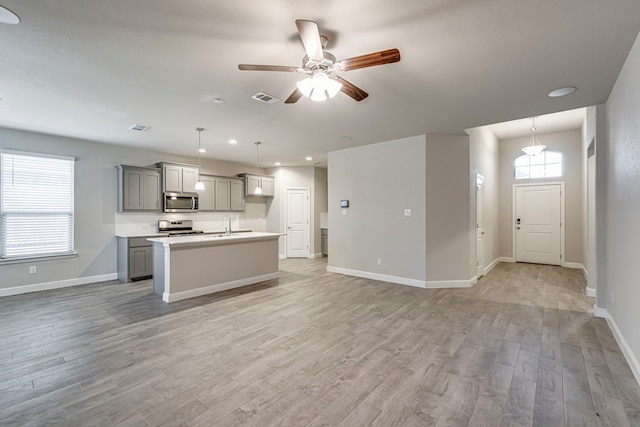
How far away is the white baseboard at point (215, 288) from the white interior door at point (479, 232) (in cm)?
388

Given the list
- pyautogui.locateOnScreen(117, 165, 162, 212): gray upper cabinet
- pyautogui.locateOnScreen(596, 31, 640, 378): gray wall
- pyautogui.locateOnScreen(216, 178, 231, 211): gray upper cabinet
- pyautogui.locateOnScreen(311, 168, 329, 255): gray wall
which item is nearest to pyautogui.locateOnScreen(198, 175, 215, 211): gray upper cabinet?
pyautogui.locateOnScreen(216, 178, 231, 211): gray upper cabinet

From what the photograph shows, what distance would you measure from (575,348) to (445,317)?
3.99 feet

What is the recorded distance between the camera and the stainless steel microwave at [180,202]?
246 inches

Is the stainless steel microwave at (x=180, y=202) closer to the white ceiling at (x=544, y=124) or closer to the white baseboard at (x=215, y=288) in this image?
the white baseboard at (x=215, y=288)

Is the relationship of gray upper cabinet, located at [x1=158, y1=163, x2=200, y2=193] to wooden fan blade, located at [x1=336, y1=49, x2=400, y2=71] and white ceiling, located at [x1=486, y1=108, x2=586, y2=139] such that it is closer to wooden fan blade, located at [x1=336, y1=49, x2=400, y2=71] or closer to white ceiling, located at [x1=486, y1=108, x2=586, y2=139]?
wooden fan blade, located at [x1=336, y1=49, x2=400, y2=71]

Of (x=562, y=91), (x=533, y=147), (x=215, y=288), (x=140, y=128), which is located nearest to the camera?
(x=562, y=91)

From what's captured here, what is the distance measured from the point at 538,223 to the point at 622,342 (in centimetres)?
527

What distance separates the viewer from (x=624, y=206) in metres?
2.80

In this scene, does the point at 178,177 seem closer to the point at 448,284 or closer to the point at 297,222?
the point at 297,222

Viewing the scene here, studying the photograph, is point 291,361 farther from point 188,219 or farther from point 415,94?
point 188,219

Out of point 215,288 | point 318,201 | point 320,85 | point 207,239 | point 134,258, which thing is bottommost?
point 215,288

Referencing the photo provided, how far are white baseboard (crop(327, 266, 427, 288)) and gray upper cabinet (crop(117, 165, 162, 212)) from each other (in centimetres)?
393

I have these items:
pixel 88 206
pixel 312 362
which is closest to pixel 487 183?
pixel 312 362

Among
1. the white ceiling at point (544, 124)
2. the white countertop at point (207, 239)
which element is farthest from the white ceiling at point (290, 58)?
the white ceiling at point (544, 124)
